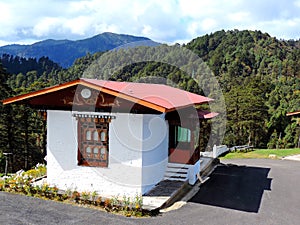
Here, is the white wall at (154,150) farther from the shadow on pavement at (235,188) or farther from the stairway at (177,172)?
the shadow on pavement at (235,188)

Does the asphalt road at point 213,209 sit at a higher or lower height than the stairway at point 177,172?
lower

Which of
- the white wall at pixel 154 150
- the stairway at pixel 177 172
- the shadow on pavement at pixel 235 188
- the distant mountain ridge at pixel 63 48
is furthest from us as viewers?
the distant mountain ridge at pixel 63 48

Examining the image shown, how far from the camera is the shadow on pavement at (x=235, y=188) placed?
8836 millimetres

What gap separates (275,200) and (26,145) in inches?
784

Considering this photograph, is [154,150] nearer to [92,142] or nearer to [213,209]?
[92,142]

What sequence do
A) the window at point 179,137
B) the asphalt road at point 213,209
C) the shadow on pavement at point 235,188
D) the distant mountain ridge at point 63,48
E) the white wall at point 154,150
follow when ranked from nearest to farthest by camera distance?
the asphalt road at point 213,209, the white wall at point 154,150, the shadow on pavement at point 235,188, the window at point 179,137, the distant mountain ridge at point 63,48

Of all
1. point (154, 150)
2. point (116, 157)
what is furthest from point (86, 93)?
point (154, 150)

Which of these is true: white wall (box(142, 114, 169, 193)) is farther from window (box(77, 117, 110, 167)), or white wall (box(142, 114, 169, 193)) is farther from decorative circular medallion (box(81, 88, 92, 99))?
decorative circular medallion (box(81, 88, 92, 99))

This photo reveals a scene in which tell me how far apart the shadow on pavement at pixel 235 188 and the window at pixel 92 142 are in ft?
9.21

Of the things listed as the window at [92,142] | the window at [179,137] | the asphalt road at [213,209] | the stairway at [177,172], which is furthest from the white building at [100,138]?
the asphalt road at [213,209]

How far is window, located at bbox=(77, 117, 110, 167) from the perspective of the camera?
8.88m

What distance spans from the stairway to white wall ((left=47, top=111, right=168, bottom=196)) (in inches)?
26.0

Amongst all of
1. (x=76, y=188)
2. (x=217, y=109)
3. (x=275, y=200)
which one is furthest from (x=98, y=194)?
(x=217, y=109)

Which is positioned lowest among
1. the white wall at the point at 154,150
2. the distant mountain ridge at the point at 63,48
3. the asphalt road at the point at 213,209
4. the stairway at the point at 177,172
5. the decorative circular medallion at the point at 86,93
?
the asphalt road at the point at 213,209
